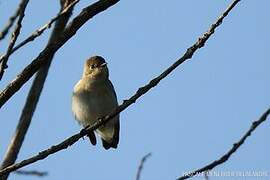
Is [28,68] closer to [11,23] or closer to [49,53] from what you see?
[49,53]

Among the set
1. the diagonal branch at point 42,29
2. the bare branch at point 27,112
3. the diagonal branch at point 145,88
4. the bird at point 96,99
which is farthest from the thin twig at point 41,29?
the bird at point 96,99

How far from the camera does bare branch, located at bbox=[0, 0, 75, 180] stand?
3.56 metres

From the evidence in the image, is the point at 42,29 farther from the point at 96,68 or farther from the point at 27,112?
the point at 96,68

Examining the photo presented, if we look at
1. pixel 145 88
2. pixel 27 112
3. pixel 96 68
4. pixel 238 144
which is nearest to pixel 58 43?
pixel 145 88

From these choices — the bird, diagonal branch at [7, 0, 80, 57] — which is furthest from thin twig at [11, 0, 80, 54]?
the bird

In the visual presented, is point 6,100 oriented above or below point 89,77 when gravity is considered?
below

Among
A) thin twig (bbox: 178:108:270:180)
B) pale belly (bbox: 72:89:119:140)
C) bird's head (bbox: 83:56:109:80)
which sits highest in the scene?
bird's head (bbox: 83:56:109:80)

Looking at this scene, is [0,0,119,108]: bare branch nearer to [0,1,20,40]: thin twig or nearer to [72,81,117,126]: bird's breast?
[0,1,20,40]: thin twig

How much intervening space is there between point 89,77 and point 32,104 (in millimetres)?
4906

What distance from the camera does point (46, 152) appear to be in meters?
3.55

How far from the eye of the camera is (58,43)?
3211 millimetres

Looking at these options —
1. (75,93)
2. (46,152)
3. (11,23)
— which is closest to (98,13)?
(11,23)

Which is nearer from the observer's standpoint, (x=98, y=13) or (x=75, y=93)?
(x=98, y=13)

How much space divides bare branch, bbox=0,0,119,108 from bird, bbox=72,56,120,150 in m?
4.81
